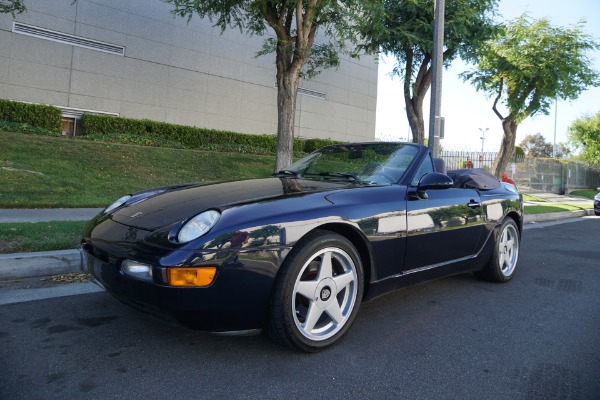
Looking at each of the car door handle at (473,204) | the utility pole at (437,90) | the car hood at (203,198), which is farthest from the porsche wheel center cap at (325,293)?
the utility pole at (437,90)

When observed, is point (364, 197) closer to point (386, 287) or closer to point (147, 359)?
point (386, 287)

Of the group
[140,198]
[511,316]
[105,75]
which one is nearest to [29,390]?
[140,198]

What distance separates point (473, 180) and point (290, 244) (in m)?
2.45

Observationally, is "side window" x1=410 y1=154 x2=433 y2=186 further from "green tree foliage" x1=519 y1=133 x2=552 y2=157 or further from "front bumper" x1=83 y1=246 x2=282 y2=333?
"green tree foliage" x1=519 y1=133 x2=552 y2=157

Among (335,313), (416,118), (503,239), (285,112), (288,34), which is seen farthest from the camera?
(416,118)

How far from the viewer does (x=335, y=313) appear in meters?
2.73

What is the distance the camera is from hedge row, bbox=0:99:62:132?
40.9ft

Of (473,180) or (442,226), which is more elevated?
(473,180)

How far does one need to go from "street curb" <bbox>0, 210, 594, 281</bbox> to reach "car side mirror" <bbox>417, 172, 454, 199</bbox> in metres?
3.30

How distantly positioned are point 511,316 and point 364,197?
1.71 meters

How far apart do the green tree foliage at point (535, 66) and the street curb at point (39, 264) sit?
47.7 feet

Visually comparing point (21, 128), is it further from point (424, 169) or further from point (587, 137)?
point (587, 137)

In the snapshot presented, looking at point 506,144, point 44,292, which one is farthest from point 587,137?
point 44,292

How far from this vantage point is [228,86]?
1841 centimetres
